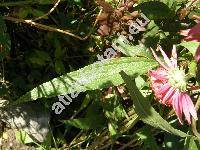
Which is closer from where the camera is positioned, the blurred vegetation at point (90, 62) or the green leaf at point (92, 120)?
the blurred vegetation at point (90, 62)

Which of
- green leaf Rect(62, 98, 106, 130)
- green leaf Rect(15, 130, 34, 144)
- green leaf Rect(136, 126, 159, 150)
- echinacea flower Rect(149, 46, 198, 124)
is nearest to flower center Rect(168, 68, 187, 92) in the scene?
echinacea flower Rect(149, 46, 198, 124)

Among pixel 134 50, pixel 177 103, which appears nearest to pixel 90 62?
pixel 134 50

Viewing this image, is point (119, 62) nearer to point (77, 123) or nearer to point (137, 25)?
point (137, 25)

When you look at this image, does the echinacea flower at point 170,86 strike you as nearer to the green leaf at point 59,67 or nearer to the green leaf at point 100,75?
the green leaf at point 100,75

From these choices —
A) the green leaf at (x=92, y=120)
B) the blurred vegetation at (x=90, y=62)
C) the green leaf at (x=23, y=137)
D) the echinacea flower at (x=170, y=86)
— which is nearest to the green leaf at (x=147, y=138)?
the blurred vegetation at (x=90, y=62)

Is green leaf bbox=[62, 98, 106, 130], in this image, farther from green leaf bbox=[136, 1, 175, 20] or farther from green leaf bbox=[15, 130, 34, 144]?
green leaf bbox=[136, 1, 175, 20]

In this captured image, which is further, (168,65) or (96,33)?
(96,33)

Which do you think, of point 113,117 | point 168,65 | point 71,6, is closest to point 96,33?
point 71,6
